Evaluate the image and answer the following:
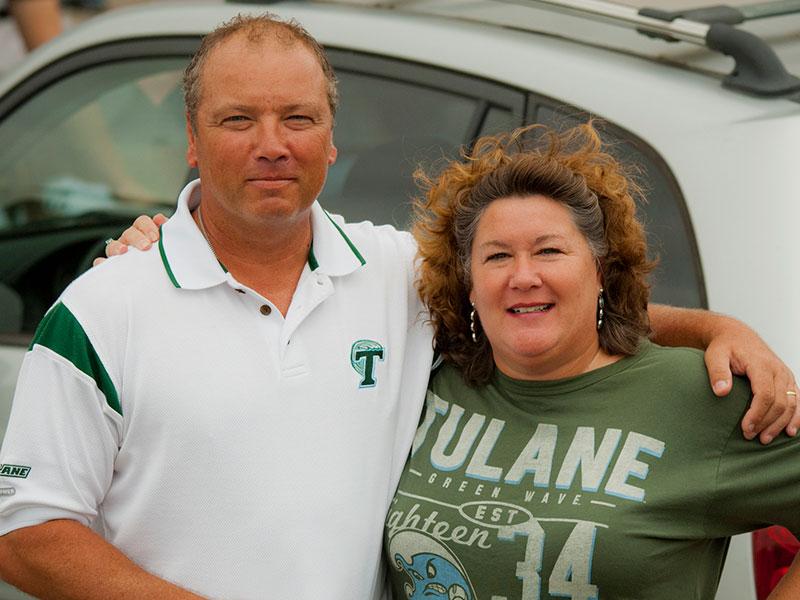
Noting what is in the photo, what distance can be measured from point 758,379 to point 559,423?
36cm

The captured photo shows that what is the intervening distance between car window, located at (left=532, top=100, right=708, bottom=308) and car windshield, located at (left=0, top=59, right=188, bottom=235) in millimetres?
1380

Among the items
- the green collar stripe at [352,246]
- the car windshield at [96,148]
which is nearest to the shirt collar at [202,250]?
the green collar stripe at [352,246]

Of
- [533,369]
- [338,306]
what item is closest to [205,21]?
[338,306]

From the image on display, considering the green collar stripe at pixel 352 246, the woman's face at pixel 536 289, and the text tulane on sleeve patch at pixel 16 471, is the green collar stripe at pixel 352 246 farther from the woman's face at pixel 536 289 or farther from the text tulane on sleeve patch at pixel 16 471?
the text tulane on sleeve patch at pixel 16 471

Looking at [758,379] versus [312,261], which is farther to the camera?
[312,261]

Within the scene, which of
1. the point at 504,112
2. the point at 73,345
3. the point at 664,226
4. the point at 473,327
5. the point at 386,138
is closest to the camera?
the point at 73,345

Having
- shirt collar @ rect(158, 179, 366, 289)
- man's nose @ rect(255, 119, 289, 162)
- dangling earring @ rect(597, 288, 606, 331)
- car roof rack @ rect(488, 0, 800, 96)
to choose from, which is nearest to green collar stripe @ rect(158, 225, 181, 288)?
shirt collar @ rect(158, 179, 366, 289)

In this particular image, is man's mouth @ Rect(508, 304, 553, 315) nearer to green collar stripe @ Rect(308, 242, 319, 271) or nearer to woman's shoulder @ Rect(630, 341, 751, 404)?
woman's shoulder @ Rect(630, 341, 751, 404)

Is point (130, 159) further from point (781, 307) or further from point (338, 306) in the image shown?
point (781, 307)

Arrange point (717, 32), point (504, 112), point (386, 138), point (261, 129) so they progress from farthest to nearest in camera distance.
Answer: point (386, 138)
point (504, 112)
point (717, 32)
point (261, 129)

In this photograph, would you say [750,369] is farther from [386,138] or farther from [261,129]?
[386,138]

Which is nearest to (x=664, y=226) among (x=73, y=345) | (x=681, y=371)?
(x=681, y=371)

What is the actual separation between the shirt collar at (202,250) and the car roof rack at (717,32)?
795mm

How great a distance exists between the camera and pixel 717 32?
3.01m
